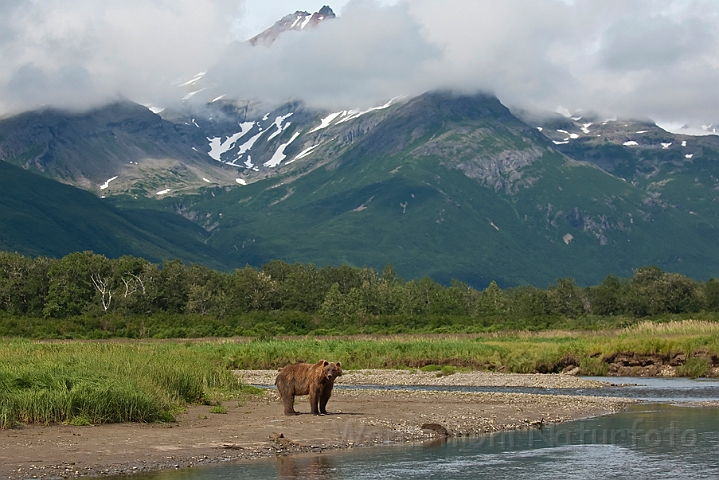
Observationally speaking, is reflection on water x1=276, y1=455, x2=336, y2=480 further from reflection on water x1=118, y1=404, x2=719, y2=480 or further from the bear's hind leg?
the bear's hind leg

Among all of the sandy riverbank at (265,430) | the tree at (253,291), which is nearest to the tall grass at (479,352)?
the sandy riverbank at (265,430)

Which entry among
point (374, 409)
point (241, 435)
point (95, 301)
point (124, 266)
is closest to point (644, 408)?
point (374, 409)

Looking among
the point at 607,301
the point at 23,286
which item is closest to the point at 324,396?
the point at 23,286

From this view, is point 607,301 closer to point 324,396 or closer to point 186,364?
point 186,364

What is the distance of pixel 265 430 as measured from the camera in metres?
29.2

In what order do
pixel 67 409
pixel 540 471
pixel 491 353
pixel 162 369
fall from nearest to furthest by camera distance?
1. pixel 540 471
2. pixel 67 409
3. pixel 162 369
4. pixel 491 353

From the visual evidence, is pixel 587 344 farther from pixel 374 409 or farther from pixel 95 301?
pixel 95 301

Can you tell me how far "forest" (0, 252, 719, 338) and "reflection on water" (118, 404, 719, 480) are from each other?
68821 millimetres

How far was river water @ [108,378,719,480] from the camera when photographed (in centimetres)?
2380

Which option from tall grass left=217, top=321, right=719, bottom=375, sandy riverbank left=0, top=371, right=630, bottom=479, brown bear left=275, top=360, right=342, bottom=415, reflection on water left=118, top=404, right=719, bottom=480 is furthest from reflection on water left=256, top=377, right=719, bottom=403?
brown bear left=275, top=360, right=342, bottom=415

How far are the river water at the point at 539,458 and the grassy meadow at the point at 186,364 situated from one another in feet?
18.8

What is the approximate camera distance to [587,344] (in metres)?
66.6

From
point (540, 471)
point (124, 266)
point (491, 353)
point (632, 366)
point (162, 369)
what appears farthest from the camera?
point (124, 266)

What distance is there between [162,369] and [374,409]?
26.7 ft
